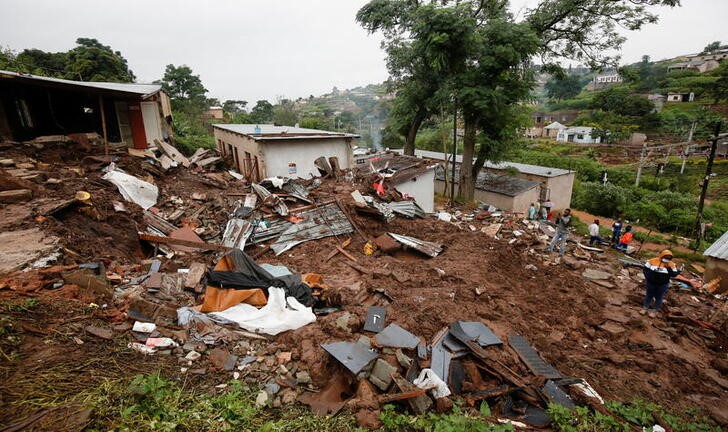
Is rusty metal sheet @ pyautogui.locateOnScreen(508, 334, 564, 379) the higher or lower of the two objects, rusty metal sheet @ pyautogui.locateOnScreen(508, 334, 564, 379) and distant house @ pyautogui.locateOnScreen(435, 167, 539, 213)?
the higher

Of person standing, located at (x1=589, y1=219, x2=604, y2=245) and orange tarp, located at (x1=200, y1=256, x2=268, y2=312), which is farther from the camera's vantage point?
person standing, located at (x1=589, y1=219, x2=604, y2=245)

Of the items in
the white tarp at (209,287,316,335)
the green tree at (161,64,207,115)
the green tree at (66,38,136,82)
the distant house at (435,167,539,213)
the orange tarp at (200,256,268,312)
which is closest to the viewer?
the white tarp at (209,287,316,335)

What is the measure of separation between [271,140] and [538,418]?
12.9 meters

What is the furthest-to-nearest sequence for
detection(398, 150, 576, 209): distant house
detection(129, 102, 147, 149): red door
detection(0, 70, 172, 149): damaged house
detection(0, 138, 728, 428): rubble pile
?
detection(398, 150, 576, 209): distant house → detection(129, 102, 147, 149): red door → detection(0, 70, 172, 149): damaged house → detection(0, 138, 728, 428): rubble pile

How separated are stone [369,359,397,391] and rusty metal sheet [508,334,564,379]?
2.42 m

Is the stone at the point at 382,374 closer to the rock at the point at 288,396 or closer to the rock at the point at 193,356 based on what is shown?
the rock at the point at 288,396

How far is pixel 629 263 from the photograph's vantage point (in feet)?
35.5

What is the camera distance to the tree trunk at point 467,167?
17.3 m

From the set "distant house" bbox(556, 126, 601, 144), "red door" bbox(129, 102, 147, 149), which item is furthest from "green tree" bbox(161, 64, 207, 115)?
"distant house" bbox(556, 126, 601, 144)

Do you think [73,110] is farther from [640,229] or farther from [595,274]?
[640,229]

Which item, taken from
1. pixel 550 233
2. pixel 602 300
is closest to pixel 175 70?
pixel 550 233

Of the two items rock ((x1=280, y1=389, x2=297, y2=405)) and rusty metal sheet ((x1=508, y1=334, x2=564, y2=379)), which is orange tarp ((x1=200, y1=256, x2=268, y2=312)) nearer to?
rock ((x1=280, y1=389, x2=297, y2=405))

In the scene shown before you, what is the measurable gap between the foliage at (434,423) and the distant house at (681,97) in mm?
75219

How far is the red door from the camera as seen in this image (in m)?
14.6
